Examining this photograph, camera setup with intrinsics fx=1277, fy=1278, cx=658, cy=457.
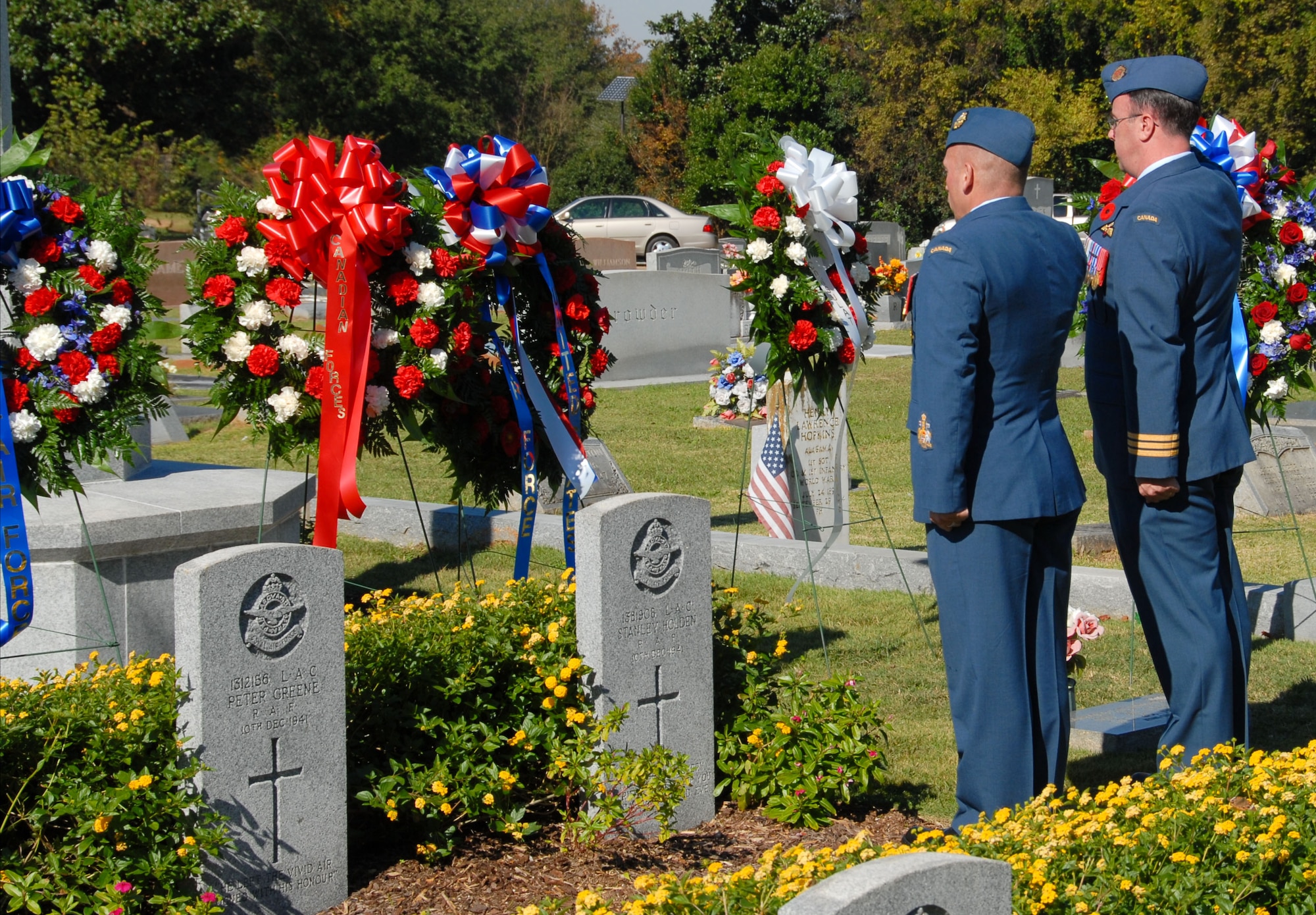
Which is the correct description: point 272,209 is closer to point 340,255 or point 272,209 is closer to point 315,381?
point 340,255

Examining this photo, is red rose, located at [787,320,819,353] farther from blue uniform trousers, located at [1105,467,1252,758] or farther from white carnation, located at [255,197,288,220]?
white carnation, located at [255,197,288,220]

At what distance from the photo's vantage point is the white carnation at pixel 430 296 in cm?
493

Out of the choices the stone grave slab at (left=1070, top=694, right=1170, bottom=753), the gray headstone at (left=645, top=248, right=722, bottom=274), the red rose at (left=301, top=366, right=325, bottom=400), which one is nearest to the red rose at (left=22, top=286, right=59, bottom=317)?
the red rose at (left=301, top=366, right=325, bottom=400)

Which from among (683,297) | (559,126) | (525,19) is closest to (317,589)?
(683,297)

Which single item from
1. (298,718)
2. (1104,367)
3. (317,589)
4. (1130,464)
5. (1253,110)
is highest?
(1253,110)

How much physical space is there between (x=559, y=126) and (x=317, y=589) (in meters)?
44.0

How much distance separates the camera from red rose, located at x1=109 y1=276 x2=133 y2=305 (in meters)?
4.52

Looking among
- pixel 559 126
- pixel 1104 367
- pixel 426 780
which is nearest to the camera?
pixel 426 780

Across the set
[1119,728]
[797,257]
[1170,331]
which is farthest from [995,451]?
[797,257]

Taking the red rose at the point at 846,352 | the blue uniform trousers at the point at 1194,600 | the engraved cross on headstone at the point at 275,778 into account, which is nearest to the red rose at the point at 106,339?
the engraved cross on headstone at the point at 275,778

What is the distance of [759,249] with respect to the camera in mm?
5680

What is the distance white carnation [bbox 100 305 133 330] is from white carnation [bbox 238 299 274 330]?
0.42 m

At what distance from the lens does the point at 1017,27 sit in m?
34.6

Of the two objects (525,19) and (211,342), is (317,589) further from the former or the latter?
(525,19)
